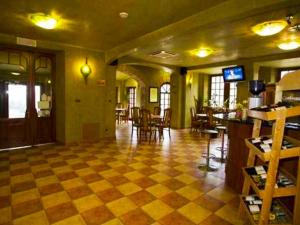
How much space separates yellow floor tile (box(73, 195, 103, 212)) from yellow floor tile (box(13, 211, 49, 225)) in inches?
14.1

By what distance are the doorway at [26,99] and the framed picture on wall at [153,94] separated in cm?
540

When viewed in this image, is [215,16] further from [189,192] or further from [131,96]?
[131,96]

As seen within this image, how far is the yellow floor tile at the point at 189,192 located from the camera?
2.65 m

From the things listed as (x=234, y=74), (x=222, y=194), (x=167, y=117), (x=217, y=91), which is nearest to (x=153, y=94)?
(x=217, y=91)

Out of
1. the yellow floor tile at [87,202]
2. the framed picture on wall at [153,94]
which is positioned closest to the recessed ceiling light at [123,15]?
the yellow floor tile at [87,202]

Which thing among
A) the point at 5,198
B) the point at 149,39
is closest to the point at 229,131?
the point at 149,39

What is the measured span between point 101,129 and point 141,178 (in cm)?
316

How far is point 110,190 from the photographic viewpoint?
2781 millimetres

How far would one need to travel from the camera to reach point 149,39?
4.10 metres

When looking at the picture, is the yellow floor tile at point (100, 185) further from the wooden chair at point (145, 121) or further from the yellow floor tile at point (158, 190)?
the wooden chair at point (145, 121)

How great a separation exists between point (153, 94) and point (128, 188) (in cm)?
765

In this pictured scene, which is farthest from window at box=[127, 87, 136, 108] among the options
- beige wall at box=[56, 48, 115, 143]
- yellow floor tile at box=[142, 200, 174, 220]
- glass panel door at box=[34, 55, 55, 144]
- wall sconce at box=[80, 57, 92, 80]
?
yellow floor tile at box=[142, 200, 174, 220]

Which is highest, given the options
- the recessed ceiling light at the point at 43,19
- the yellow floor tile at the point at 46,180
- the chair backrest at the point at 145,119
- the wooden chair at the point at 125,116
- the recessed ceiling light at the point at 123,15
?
the recessed ceiling light at the point at 123,15

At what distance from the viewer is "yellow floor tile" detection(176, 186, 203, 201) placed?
8.71ft
